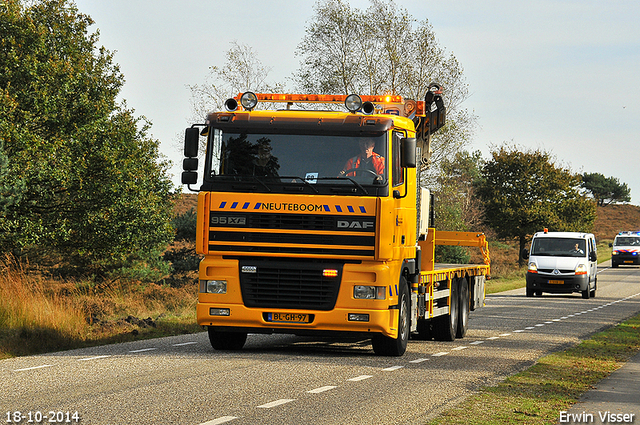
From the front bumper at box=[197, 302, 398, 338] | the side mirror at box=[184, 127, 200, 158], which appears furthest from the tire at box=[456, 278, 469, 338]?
the side mirror at box=[184, 127, 200, 158]

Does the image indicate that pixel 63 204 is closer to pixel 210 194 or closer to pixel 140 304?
pixel 140 304

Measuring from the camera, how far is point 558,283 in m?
31.5

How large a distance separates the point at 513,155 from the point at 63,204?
143 ft

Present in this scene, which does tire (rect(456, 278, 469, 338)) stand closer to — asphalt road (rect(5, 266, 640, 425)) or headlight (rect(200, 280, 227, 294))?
asphalt road (rect(5, 266, 640, 425))

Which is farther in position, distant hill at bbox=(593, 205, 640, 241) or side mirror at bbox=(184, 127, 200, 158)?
distant hill at bbox=(593, 205, 640, 241)

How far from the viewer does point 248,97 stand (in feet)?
39.5

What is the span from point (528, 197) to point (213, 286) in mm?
52148

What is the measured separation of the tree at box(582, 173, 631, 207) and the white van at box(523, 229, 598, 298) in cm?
10707

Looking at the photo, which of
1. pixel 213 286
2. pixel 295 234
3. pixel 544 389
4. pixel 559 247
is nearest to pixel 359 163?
pixel 295 234

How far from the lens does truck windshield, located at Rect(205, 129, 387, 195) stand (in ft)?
36.8

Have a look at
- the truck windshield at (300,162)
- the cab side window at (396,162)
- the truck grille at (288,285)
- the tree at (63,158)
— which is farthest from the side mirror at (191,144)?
the tree at (63,158)

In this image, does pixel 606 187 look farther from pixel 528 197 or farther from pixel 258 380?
pixel 258 380

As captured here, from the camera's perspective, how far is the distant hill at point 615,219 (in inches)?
5002

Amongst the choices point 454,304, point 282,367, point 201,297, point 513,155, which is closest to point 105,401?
point 282,367
